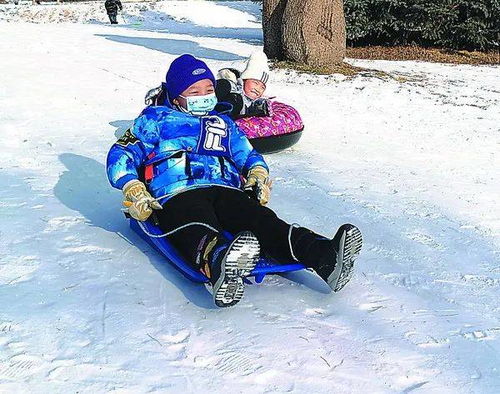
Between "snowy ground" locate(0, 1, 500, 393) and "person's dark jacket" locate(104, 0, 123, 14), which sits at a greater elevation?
"person's dark jacket" locate(104, 0, 123, 14)

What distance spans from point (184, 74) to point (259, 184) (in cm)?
71

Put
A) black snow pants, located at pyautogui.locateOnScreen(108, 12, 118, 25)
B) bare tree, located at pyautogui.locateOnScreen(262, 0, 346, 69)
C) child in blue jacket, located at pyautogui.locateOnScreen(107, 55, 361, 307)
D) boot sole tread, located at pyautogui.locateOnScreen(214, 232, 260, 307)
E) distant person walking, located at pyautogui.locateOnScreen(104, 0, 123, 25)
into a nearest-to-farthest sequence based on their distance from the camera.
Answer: boot sole tread, located at pyautogui.locateOnScreen(214, 232, 260, 307), child in blue jacket, located at pyautogui.locateOnScreen(107, 55, 361, 307), bare tree, located at pyautogui.locateOnScreen(262, 0, 346, 69), distant person walking, located at pyautogui.locateOnScreen(104, 0, 123, 25), black snow pants, located at pyautogui.locateOnScreen(108, 12, 118, 25)

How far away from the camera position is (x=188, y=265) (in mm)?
3006

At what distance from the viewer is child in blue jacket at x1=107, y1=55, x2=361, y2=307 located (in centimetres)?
280

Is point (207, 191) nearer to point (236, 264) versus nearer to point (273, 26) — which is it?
point (236, 264)

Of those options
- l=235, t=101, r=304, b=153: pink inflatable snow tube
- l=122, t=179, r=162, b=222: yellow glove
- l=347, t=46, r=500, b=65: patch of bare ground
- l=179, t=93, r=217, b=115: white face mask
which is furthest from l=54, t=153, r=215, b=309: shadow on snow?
l=347, t=46, r=500, b=65: patch of bare ground

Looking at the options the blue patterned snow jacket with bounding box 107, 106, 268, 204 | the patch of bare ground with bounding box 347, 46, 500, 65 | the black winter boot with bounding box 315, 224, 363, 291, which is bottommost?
the patch of bare ground with bounding box 347, 46, 500, 65

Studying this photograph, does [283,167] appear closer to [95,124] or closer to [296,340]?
[95,124]

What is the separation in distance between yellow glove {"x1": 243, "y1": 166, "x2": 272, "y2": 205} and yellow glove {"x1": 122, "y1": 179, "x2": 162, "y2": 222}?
0.52m

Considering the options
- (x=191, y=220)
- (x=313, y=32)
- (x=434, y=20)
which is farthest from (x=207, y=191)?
(x=434, y=20)

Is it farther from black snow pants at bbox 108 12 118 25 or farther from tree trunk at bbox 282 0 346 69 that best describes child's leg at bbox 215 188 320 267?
black snow pants at bbox 108 12 118 25

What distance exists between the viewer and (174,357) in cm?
244

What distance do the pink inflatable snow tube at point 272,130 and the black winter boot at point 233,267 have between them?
2829 mm

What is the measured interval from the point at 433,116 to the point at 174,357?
18.1ft
